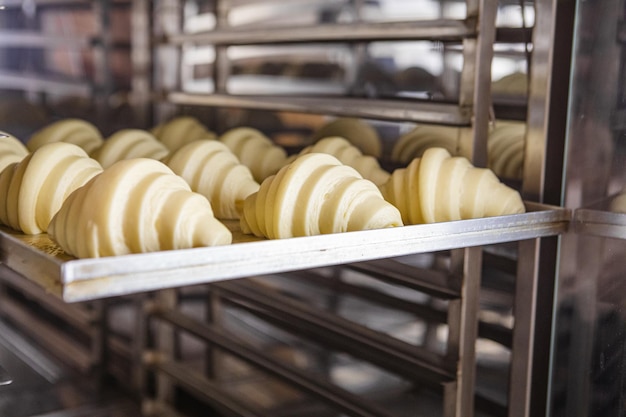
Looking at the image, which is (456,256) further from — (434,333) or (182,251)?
(182,251)

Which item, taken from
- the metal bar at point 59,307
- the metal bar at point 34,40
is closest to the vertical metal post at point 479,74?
the metal bar at point 34,40

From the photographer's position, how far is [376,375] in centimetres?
221

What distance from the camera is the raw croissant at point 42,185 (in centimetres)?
120

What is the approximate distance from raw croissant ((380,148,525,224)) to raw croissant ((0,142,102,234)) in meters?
0.59

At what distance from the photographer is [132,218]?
1007 mm

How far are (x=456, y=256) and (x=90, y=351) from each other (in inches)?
69.7

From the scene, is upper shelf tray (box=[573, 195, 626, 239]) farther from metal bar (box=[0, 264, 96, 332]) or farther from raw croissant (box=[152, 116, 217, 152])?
metal bar (box=[0, 264, 96, 332])

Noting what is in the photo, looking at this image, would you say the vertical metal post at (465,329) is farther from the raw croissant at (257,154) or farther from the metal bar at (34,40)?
the metal bar at (34,40)

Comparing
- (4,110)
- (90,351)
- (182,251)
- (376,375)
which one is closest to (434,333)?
(376,375)

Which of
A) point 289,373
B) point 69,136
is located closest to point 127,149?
point 69,136

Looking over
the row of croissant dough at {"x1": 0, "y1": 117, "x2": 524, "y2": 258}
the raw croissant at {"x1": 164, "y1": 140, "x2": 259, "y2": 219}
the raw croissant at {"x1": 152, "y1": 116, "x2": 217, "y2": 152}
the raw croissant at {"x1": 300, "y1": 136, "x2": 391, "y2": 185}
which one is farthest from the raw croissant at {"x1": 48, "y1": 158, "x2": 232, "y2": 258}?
the raw croissant at {"x1": 152, "y1": 116, "x2": 217, "y2": 152}

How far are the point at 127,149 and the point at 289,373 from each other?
697mm

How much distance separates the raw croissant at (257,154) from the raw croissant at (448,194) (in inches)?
19.5

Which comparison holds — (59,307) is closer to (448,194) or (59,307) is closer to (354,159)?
(354,159)
